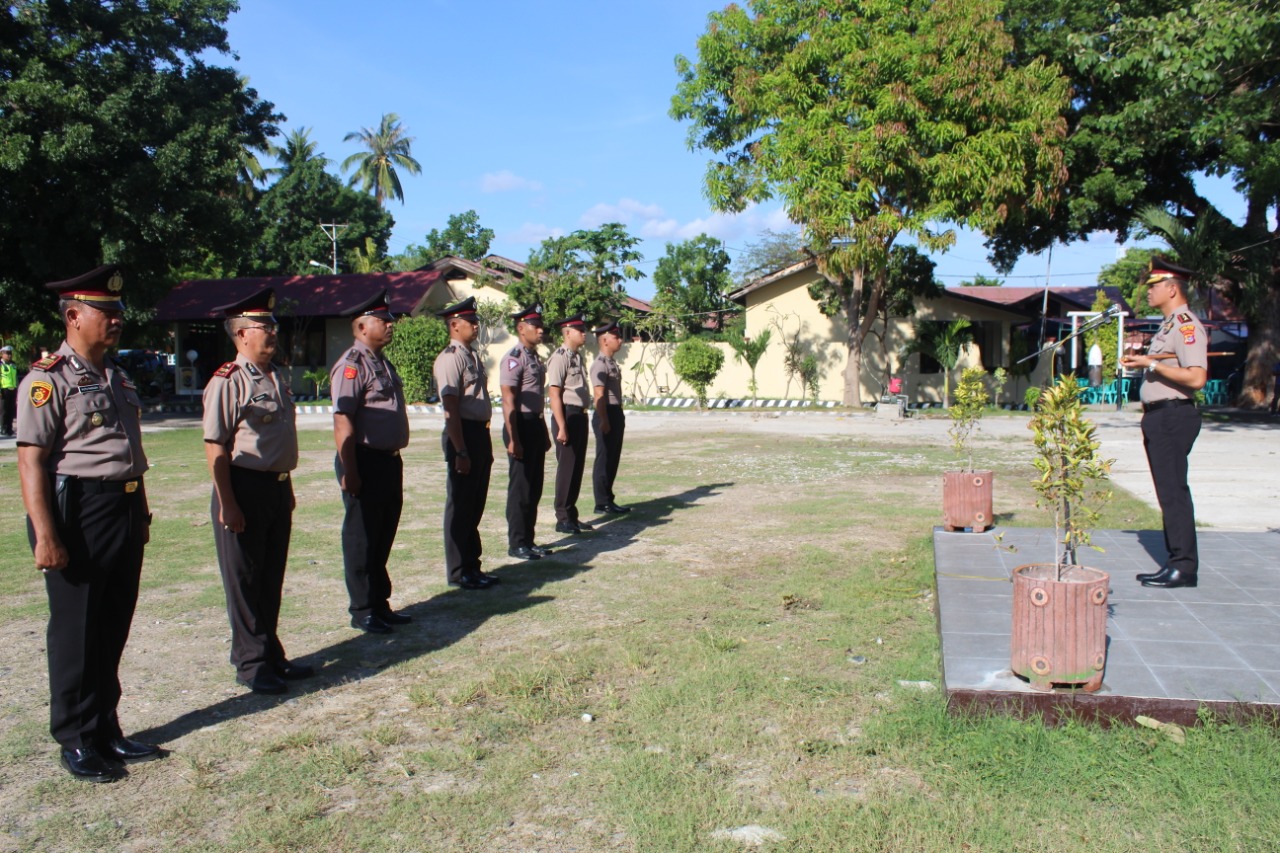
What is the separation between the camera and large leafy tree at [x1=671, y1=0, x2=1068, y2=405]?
20.9 metres

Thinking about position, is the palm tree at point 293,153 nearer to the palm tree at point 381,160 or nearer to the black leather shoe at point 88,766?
the palm tree at point 381,160

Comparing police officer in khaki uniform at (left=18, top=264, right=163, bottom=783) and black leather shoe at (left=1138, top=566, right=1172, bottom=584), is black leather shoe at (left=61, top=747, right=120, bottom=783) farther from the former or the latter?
black leather shoe at (left=1138, top=566, right=1172, bottom=584)

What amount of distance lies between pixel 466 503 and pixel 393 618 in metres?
1.02

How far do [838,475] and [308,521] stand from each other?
20.8 ft

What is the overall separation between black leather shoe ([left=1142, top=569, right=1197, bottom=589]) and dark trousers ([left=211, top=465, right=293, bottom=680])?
4756 millimetres

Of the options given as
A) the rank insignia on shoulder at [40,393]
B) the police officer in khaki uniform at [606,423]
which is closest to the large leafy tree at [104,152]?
the police officer in khaki uniform at [606,423]

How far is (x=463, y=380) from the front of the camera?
6.45 meters

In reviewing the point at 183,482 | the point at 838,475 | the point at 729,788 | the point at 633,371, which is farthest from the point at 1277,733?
the point at 633,371

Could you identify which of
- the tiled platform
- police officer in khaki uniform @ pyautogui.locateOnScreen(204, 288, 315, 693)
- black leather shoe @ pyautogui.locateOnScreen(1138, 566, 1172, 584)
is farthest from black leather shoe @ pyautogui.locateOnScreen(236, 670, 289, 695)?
black leather shoe @ pyautogui.locateOnScreen(1138, 566, 1172, 584)

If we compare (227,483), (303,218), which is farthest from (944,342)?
(303,218)

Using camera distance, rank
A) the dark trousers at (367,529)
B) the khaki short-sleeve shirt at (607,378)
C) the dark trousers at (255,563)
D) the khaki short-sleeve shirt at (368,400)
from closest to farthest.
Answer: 1. the dark trousers at (255,563)
2. the khaki short-sleeve shirt at (368,400)
3. the dark trousers at (367,529)
4. the khaki short-sleeve shirt at (607,378)

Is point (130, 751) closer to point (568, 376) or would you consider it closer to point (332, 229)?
point (568, 376)

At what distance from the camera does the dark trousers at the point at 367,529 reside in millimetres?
5512

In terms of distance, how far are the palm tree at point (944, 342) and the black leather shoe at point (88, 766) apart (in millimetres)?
24765
